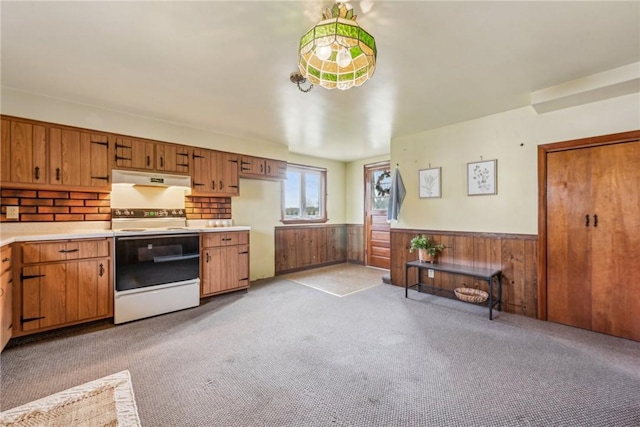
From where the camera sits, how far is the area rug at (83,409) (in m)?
1.55

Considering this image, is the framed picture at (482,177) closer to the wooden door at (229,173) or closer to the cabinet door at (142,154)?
the wooden door at (229,173)

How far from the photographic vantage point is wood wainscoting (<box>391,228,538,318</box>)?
310 centimetres

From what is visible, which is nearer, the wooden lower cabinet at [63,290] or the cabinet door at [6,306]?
the cabinet door at [6,306]

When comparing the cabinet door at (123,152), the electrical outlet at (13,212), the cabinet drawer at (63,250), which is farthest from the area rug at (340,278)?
the electrical outlet at (13,212)

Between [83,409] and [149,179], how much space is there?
2.43m

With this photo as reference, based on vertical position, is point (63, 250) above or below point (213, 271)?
above

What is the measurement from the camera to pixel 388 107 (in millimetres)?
3107

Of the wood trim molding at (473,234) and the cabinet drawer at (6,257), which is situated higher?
the wood trim molding at (473,234)

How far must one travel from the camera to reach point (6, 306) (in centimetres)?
228

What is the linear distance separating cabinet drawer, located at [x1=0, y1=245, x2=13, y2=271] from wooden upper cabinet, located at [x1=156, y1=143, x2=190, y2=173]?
154 cm

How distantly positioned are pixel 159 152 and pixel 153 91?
944 mm

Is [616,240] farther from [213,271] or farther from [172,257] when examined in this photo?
[172,257]

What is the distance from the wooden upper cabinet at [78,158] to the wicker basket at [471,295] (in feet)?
14.3

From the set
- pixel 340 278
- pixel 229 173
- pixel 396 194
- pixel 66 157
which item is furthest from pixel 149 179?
pixel 396 194
